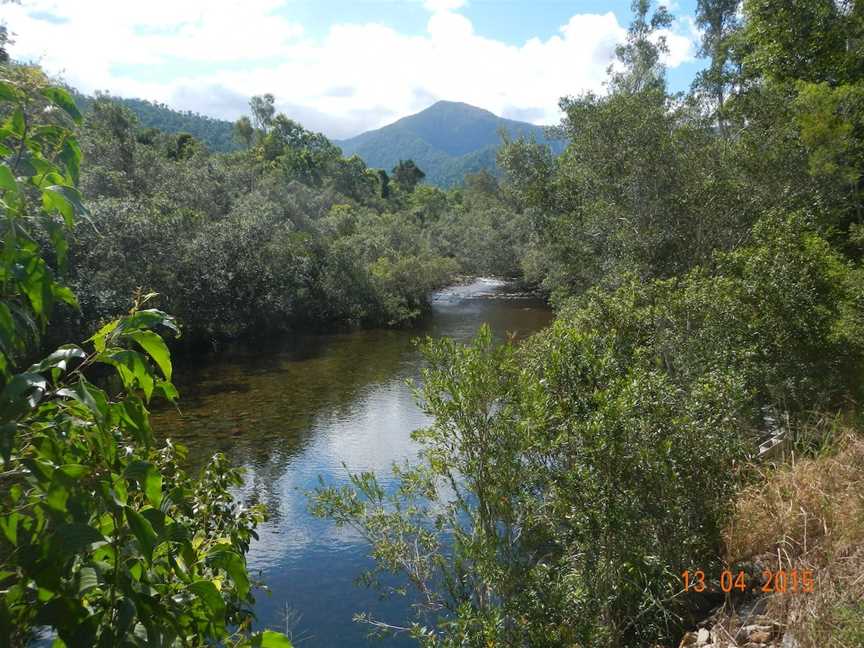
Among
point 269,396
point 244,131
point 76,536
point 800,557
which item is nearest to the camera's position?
point 76,536

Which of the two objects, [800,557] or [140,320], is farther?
[800,557]

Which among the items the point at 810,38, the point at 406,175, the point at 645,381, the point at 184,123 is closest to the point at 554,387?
the point at 645,381

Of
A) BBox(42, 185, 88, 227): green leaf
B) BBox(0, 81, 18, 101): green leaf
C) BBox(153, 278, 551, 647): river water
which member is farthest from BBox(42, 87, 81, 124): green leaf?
BBox(153, 278, 551, 647): river water

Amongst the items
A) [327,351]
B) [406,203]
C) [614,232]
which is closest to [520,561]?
[614,232]

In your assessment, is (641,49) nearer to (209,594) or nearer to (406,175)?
(209,594)

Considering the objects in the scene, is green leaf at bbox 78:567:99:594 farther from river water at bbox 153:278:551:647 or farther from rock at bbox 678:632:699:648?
rock at bbox 678:632:699:648

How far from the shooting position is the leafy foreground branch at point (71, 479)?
1.30m

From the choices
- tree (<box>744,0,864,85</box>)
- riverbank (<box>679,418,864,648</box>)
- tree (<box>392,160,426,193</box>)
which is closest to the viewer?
riverbank (<box>679,418,864,648</box>)

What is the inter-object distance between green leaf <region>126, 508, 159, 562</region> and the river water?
4.20m

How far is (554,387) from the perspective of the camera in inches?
254

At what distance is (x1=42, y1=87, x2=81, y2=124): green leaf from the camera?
169cm

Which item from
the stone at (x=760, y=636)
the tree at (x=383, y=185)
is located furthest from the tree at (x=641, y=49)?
the tree at (x=383, y=185)

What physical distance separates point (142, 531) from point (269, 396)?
19192 mm

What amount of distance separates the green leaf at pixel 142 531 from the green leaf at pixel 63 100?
1218 millimetres
